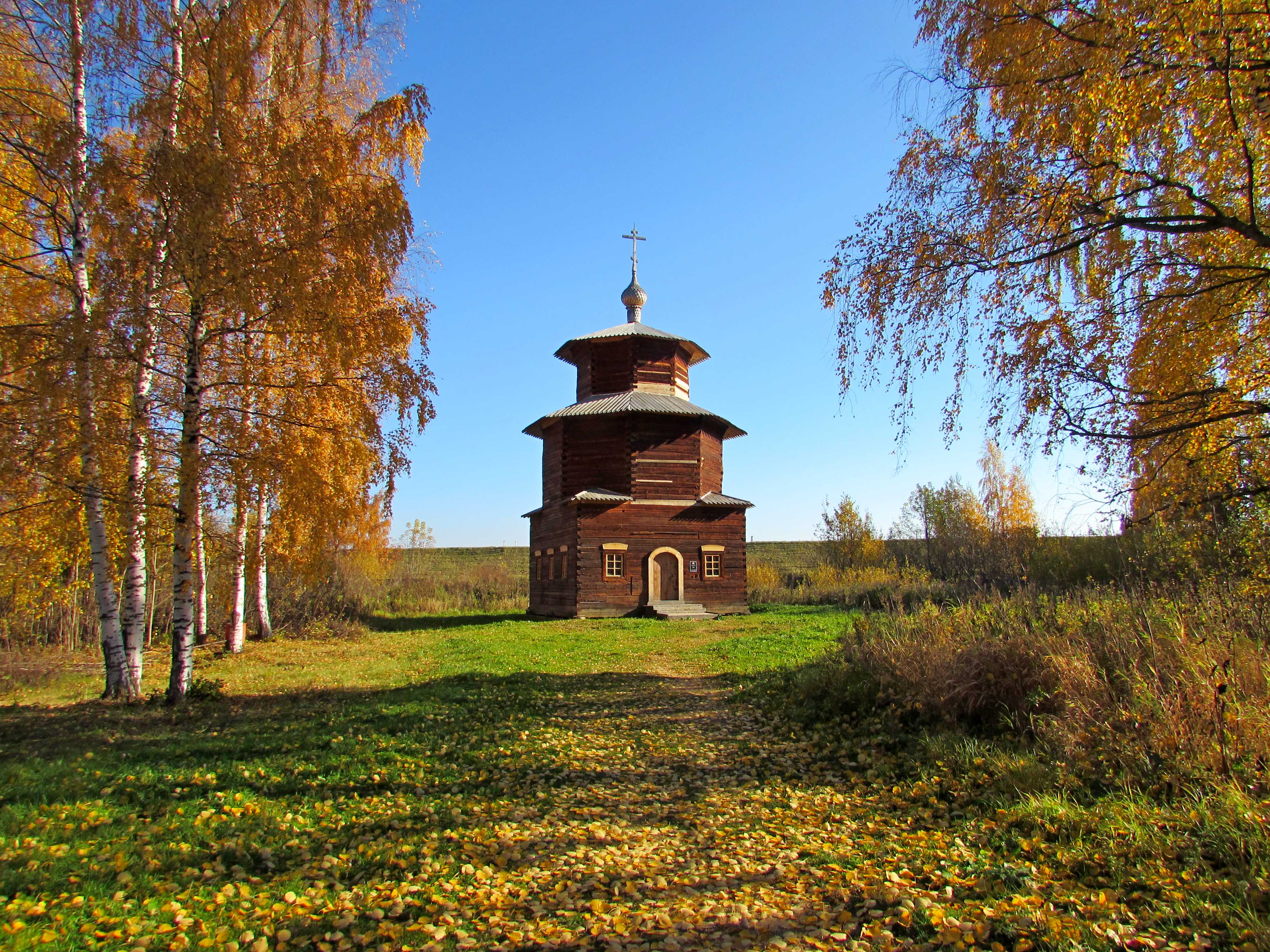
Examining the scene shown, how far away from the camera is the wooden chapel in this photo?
1013 inches

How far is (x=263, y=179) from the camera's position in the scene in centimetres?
952

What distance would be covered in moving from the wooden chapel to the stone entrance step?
43 mm

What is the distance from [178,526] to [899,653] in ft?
32.5

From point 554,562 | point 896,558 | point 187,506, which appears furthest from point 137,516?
point 896,558

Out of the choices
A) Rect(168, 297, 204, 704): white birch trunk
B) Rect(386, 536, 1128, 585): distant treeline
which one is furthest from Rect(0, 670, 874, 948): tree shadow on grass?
Rect(386, 536, 1128, 585): distant treeline

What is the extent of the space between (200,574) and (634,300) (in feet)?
67.1

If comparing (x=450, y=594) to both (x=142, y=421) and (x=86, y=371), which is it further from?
(x=86, y=371)

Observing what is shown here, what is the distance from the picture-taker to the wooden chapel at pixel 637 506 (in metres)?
25.7

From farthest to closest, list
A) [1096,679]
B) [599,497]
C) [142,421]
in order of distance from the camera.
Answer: [599,497] < [142,421] < [1096,679]

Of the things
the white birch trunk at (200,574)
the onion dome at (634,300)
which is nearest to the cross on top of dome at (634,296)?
the onion dome at (634,300)

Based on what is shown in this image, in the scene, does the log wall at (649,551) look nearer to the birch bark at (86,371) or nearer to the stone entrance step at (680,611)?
the stone entrance step at (680,611)

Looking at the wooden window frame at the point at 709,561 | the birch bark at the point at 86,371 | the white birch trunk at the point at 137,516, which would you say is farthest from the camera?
the wooden window frame at the point at 709,561

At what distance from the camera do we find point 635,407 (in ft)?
85.6

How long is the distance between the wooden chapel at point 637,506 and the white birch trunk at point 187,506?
15.9 metres
